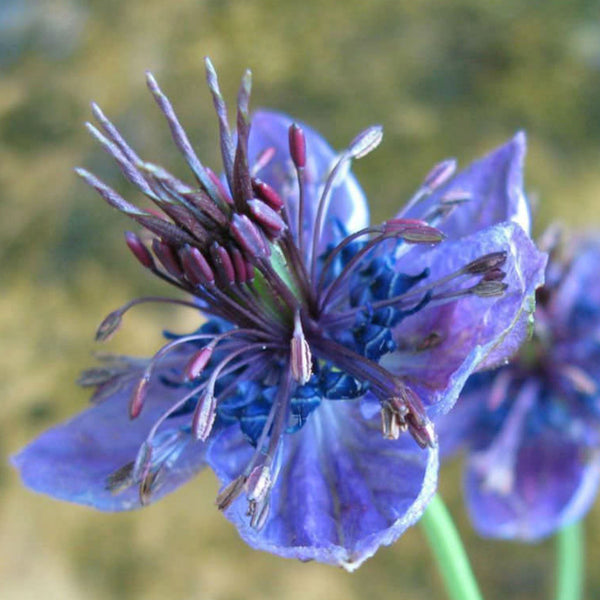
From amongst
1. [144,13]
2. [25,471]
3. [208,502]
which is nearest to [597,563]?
[208,502]

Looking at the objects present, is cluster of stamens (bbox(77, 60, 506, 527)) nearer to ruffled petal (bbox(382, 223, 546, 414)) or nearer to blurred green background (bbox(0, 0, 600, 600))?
ruffled petal (bbox(382, 223, 546, 414))

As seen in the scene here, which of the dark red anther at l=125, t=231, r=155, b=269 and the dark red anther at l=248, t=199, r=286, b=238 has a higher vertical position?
the dark red anther at l=248, t=199, r=286, b=238

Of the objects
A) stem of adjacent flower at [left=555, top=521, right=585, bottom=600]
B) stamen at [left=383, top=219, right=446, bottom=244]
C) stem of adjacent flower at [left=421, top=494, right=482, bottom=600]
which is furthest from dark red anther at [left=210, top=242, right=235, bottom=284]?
stem of adjacent flower at [left=555, top=521, right=585, bottom=600]

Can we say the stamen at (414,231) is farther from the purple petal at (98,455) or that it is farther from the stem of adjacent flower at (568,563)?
the stem of adjacent flower at (568,563)

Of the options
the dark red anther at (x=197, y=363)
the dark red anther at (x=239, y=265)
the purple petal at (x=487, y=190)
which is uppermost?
the dark red anther at (x=239, y=265)

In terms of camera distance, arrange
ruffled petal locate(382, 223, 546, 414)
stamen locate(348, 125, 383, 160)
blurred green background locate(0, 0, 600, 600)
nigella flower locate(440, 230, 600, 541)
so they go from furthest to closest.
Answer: blurred green background locate(0, 0, 600, 600) < nigella flower locate(440, 230, 600, 541) < stamen locate(348, 125, 383, 160) < ruffled petal locate(382, 223, 546, 414)

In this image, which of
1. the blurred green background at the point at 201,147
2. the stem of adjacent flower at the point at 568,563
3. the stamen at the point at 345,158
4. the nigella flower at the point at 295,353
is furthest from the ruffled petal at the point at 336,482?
the blurred green background at the point at 201,147

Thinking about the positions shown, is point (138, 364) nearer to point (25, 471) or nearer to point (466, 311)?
point (25, 471)
